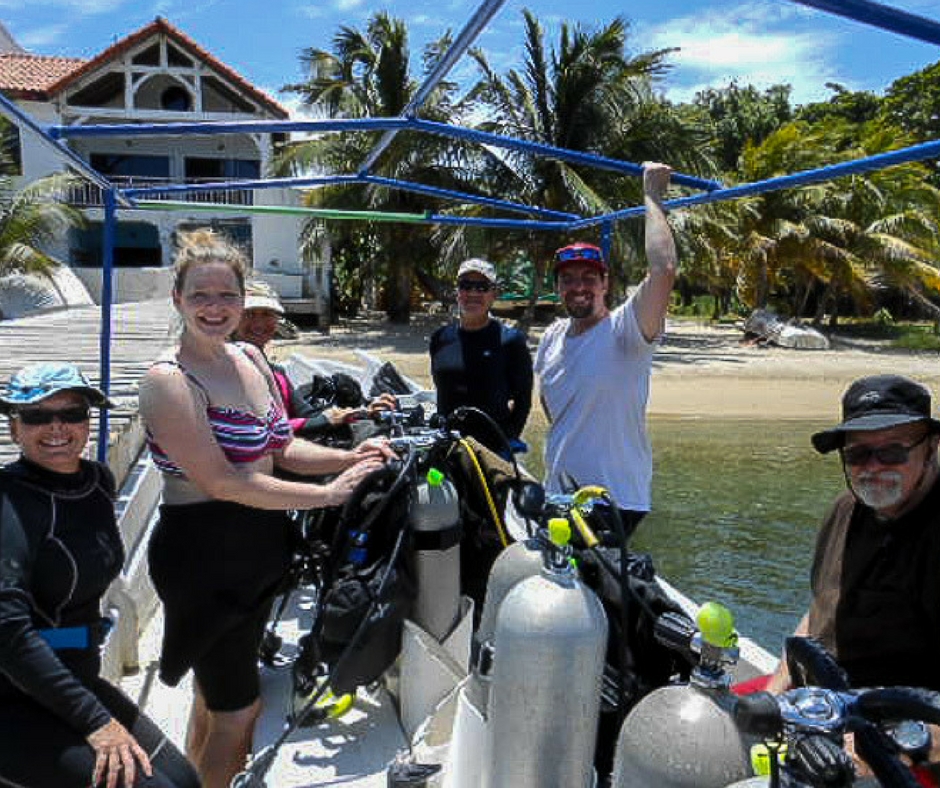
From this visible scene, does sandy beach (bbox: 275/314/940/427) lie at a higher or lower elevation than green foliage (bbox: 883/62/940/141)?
lower

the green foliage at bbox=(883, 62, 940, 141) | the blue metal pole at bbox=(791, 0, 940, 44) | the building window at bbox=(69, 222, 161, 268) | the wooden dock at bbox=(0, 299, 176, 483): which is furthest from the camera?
the green foliage at bbox=(883, 62, 940, 141)

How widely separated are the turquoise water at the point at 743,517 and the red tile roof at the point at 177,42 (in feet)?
61.5

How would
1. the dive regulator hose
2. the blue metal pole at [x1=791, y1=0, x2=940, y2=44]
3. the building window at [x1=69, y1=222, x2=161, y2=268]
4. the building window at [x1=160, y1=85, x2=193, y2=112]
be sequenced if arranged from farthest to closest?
the building window at [x1=69, y1=222, x2=161, y2=268] → the building window at [x1=160, y1=85, x2=193, y2=112] → the dive regulator hose → the blue metal pole at [x1=791, y1=0, x2=940, y2=44]

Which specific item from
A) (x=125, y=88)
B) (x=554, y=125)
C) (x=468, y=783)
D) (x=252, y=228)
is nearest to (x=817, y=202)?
(x=554, y=125)

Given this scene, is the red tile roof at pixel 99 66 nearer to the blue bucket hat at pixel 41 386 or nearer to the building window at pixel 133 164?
the building window at pixel 133 164

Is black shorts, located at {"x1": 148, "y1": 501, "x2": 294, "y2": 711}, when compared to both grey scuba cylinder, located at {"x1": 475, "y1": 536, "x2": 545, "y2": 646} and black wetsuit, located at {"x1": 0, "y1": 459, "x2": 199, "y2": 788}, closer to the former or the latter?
black wetsuit, located at {"x1": 0, "y1": 459, "x2": 199, "y2": 788}

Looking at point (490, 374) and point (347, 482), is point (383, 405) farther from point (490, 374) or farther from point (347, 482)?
point (347, 482)

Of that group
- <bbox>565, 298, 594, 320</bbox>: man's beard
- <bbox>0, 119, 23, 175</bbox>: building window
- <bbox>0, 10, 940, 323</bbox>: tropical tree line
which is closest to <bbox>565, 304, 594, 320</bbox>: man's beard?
<bbox>565, 298, 594, 320</bbox>: man's beard

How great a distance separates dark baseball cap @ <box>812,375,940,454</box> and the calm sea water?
4106mm

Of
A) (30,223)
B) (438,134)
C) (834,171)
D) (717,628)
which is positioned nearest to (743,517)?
(438,134)

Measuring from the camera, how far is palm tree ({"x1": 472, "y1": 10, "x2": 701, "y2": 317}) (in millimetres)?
22250

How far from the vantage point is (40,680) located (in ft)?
5.89

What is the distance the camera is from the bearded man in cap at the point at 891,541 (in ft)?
6.42

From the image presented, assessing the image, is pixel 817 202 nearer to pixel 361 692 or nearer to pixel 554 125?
pixel 554 125
